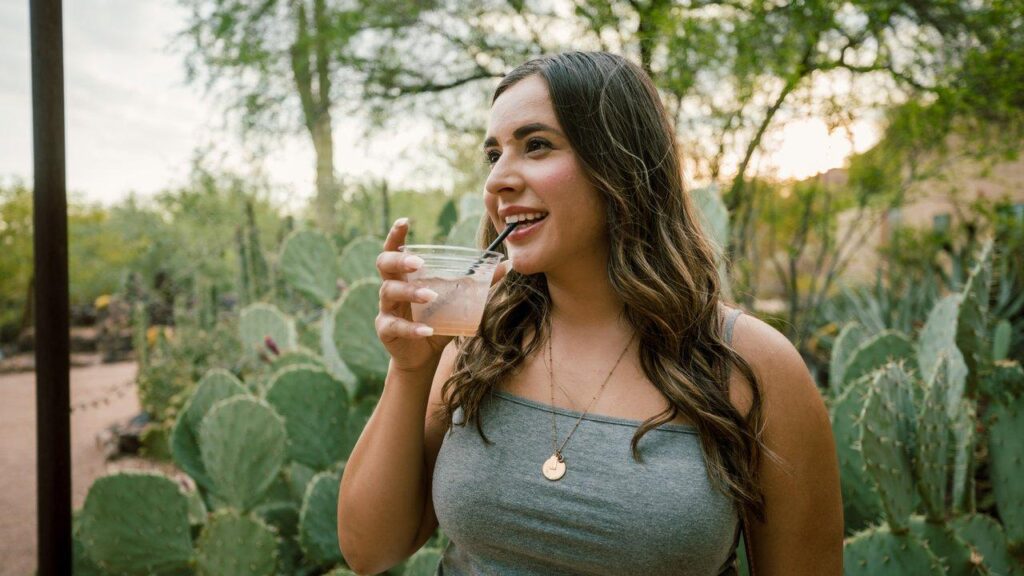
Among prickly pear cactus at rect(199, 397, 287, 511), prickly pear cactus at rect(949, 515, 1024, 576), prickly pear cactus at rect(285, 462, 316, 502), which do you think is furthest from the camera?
prickly pear cactus at rect(285, 462, 316, 502)

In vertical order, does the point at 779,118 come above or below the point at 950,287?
above

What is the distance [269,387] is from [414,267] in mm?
2048

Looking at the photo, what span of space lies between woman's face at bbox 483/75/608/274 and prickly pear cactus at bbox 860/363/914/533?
1014 mm

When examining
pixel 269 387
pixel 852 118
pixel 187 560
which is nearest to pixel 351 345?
pixel 269 387

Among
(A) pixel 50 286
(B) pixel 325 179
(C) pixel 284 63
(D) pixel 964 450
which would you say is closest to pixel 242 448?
(A) pixel 50 286

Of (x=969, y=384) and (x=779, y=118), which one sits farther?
(x=779, y=118)

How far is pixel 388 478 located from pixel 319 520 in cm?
137

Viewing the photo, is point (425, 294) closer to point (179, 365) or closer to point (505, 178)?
point (505, 178)

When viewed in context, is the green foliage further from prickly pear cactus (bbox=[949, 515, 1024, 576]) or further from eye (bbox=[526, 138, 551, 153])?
prickly pear cactus (bbox=[949, 515, 1024, 576])

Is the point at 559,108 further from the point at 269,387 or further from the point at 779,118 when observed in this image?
the point at 779,118

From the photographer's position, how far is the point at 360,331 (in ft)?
9.70

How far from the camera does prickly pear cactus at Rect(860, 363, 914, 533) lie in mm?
1846

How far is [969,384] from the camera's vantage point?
85.2 inches

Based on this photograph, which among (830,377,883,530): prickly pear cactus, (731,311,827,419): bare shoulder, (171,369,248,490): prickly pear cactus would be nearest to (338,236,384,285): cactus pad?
(171,369,248,490): prickly pear cactus
